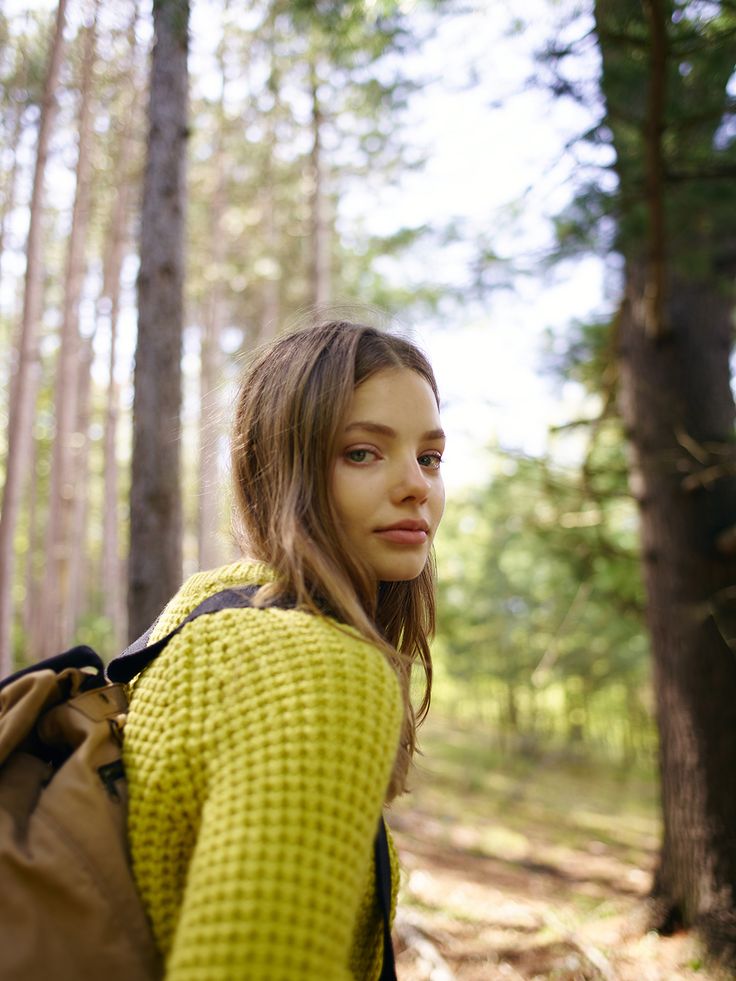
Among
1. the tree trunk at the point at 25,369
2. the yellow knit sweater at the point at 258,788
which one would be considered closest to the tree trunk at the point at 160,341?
the yellow knit sweater at the point at 258,788

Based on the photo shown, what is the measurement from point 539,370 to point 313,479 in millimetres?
6942

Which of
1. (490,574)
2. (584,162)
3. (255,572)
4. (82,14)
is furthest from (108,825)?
(490,574)

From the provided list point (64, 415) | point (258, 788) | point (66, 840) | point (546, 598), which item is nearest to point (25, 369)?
point (64, 415)

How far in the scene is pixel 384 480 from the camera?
1.33 metres

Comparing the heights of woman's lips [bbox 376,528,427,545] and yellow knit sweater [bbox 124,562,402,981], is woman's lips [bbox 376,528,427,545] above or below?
above

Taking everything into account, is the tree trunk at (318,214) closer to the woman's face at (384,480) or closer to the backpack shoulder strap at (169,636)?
the woman's face at (384,480)

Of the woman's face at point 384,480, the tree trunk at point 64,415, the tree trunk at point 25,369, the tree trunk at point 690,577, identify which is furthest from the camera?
the tree trunk at point 64,415

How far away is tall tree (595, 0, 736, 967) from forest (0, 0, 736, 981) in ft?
0.06

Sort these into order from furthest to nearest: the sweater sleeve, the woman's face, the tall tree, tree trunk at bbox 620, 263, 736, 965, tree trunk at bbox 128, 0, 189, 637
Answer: tree trunk at bbox 620, 263, 736, 965, the tall tree, tree trunk at bbox 128, 0, 189, 637, the woman's face, the sweater sleeve

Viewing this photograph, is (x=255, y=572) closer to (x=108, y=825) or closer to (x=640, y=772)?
(x=108, y=825)

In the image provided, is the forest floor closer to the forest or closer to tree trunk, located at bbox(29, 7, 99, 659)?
the forest

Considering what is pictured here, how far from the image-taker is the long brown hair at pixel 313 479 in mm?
1250

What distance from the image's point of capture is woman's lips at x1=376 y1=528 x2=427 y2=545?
52.9 inches

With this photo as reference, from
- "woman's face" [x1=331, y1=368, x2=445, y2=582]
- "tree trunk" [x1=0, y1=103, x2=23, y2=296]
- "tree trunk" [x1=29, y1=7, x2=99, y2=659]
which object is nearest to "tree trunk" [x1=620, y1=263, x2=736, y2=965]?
"woman's face" [x1=331, y1=368, x2=445, y2=582]
